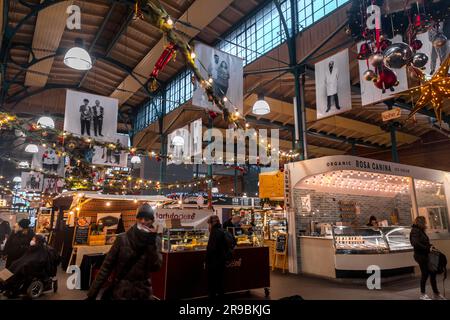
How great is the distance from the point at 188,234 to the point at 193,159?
7.60m

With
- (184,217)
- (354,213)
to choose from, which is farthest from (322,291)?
(354,213)

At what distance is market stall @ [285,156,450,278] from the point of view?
7.20 metres

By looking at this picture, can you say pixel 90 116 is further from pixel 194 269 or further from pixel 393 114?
pixel 393 114

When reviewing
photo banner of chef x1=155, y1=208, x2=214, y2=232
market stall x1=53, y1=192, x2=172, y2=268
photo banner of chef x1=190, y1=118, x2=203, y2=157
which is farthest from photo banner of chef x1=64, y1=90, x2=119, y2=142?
photo banner of chef x1=155, y1=208, x2=214, y2=232

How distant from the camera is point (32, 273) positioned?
550 cm

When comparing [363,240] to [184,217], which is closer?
[184,217]

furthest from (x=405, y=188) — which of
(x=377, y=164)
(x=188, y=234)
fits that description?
(x=188, y=234)

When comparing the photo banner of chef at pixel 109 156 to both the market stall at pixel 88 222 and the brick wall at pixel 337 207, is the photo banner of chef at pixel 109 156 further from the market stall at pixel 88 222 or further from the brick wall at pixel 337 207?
the brick wall at pixel 337 207

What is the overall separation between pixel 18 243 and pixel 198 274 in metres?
3.78

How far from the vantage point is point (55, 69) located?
1529cm

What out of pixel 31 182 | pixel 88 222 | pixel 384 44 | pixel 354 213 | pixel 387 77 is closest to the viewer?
pixel 384 44

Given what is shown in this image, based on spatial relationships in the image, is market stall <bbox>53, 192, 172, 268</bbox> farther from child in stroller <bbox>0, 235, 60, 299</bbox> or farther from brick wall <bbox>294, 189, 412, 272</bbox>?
brick wall <bbox>294, 189, 412, 272</bbox>

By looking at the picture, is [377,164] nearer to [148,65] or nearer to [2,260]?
[148,65]
